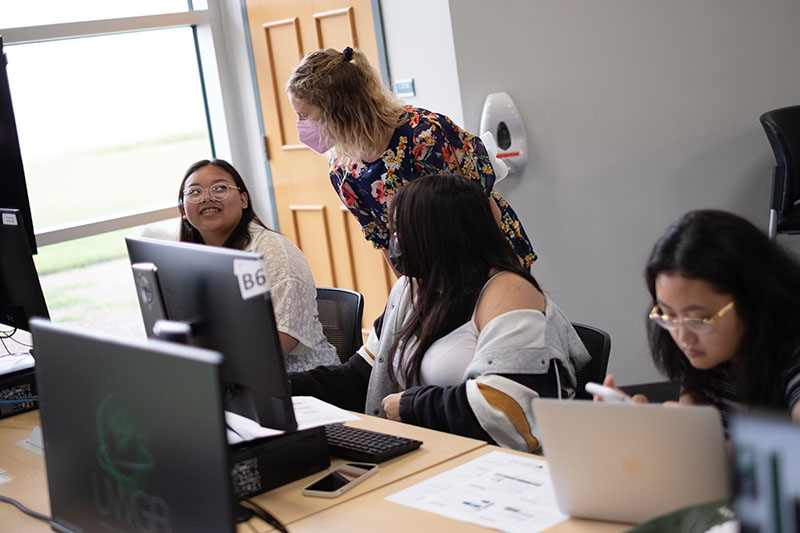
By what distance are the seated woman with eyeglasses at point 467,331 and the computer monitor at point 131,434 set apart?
80 cm

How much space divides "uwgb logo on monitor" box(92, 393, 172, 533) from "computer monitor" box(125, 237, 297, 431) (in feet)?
0.76

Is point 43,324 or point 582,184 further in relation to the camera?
point 582,184

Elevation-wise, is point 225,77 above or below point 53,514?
above

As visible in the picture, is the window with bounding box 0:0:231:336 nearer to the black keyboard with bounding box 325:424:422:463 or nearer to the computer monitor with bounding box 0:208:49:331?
the black keyboard with bounding box 325:424:422:463

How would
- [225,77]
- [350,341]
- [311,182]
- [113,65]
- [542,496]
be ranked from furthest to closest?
[113,65] < [225,77] < [311,182] < [350,341] < [542,496]

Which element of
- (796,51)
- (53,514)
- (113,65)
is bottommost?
(53,514)

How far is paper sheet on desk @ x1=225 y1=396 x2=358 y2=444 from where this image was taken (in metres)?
1.69

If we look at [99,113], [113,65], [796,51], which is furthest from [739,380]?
[99,113]

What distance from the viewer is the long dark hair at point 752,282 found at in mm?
1413

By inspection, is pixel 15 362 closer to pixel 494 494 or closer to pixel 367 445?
pixel 367 445

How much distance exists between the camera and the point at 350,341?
2.57 meters

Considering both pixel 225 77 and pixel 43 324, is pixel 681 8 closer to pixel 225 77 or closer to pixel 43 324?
pixel 225 77

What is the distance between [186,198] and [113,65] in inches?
150

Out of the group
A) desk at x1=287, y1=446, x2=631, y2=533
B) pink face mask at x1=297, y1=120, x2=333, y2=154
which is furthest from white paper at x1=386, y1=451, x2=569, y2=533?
pink face mask at x1=297, y1=120, x2=333, y2=154
